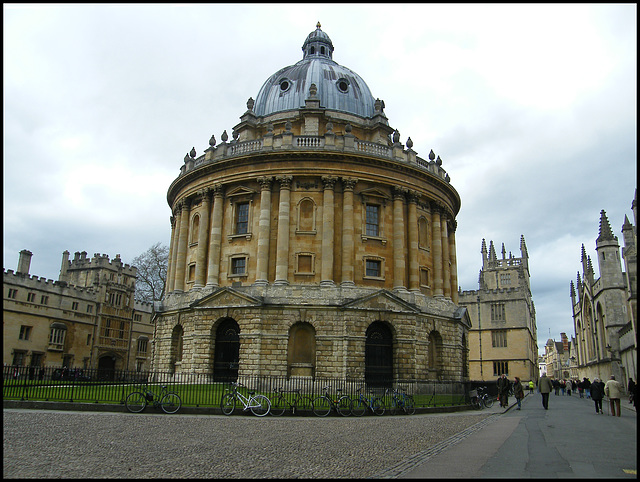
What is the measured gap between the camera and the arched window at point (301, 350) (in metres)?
30.9

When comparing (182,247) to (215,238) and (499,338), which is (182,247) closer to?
(215,238)

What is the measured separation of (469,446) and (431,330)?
23499 mm

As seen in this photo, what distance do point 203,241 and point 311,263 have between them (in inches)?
310

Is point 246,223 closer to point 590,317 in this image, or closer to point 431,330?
point 431,330

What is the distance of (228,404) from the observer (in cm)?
1925

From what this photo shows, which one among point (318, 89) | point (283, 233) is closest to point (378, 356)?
point (283, 233)

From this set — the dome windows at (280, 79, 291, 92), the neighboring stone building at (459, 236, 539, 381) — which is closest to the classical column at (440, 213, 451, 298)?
the dome windows at (280, 79, 291, 92)

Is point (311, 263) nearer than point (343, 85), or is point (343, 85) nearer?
point (311, 263)

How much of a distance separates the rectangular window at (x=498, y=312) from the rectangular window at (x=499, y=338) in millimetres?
1663

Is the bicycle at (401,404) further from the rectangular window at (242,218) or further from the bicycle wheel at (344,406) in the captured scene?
the rectangular window at (242,218)

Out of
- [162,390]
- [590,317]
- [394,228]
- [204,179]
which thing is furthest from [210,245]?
[590,317]

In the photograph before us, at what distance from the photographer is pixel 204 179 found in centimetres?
3719

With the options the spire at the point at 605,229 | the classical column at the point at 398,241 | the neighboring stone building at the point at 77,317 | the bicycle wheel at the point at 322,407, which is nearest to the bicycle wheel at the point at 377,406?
the bicycle wheel at the point at 322,407

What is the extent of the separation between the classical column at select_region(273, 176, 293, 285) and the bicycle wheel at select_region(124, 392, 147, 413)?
14.0 meters
